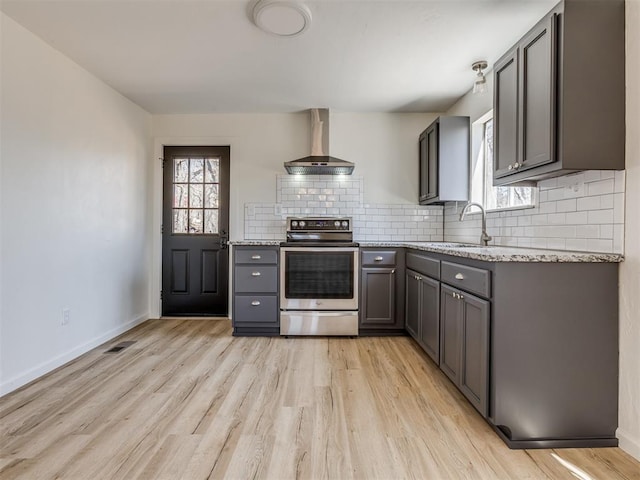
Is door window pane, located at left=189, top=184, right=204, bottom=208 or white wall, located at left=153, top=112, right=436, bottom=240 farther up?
white wall, located at left=153, top=112, right=436, bottom=240

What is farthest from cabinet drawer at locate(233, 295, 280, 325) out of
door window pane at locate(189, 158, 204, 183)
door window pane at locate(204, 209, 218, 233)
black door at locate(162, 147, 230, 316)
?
door window pane at locate(189, 158, 204, 183)

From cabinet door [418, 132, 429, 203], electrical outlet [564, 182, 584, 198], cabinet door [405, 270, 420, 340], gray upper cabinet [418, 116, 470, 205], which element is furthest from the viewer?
cabinet door [418, 132, 429, 203]

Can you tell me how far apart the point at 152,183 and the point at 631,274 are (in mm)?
4198

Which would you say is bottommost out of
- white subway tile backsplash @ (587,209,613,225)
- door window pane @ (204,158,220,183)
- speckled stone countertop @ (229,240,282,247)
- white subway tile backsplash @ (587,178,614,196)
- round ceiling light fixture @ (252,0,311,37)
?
speckled stone countertop @ (229,240,282,247)

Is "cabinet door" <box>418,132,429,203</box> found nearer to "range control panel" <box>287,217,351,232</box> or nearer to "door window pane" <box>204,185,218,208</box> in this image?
"range control panel" <box>287,217,351,232</box>

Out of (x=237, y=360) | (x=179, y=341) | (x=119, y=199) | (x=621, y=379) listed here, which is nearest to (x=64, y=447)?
(x=237, y=360)

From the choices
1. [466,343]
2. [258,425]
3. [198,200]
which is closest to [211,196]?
[198,200]

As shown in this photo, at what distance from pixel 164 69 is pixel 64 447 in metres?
2.68

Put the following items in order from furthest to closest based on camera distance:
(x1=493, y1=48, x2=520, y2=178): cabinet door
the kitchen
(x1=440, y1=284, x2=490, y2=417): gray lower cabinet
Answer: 1. the kitchen
2. (x1=493, y1=48, x2=520, y2=178): cabinet door
3. (x1=440, y1=284, x2=490, y2=417): gray lower cabinet

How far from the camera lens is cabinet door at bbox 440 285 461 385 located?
199 cm

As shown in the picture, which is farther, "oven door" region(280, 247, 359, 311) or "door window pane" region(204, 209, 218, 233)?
"door window pane" region(204, 209, 218, 233)

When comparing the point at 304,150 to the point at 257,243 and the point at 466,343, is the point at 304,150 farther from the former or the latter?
the point at 466,343

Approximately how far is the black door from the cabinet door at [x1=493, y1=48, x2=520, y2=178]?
9.37ft

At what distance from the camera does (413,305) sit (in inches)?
115
